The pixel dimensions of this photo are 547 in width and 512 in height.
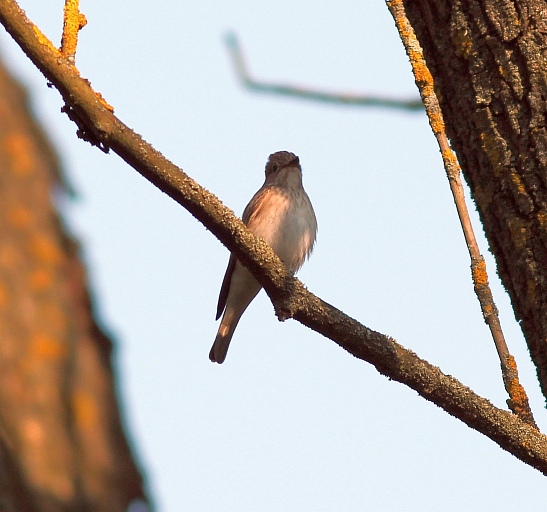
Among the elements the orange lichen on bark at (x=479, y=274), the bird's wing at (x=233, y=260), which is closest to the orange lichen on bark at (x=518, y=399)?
the orange lichen on bark at (x=479, y=274)

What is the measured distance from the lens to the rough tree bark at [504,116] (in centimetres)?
323

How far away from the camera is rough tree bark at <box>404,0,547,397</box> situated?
3.23 meters

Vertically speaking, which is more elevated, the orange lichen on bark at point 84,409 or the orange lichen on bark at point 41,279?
the orange lichen on bark at point 41,279

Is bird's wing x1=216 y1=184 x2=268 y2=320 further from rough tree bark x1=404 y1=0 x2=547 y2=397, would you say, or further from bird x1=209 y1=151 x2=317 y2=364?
rough tree bark x1=404 y1=0 x2=547 y2=397

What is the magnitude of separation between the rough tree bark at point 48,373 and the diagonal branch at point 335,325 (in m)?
0.43

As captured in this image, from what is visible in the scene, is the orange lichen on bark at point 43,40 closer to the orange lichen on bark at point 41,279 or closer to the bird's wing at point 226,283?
the orange lichen on bark at point 41,279

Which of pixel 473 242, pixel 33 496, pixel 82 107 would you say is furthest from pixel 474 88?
pixel 33 496

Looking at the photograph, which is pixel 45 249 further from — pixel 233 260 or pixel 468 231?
pixel 233 260

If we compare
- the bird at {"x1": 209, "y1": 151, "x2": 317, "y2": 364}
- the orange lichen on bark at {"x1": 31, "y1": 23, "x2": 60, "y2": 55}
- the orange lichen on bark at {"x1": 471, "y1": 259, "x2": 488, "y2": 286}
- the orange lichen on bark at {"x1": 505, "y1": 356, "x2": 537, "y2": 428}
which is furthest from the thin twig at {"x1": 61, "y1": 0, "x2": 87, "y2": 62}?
the bird at {"x1": 209, "y1": 151, "x2": 317, "y2": 364}

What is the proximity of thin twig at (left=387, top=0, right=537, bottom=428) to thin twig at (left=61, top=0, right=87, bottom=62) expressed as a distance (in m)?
1.31

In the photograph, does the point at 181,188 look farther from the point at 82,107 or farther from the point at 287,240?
the point at 287,240

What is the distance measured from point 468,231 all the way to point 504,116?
0.76 meters

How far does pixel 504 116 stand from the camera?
3.27 metres

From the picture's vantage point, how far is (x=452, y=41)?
3.30 metres
